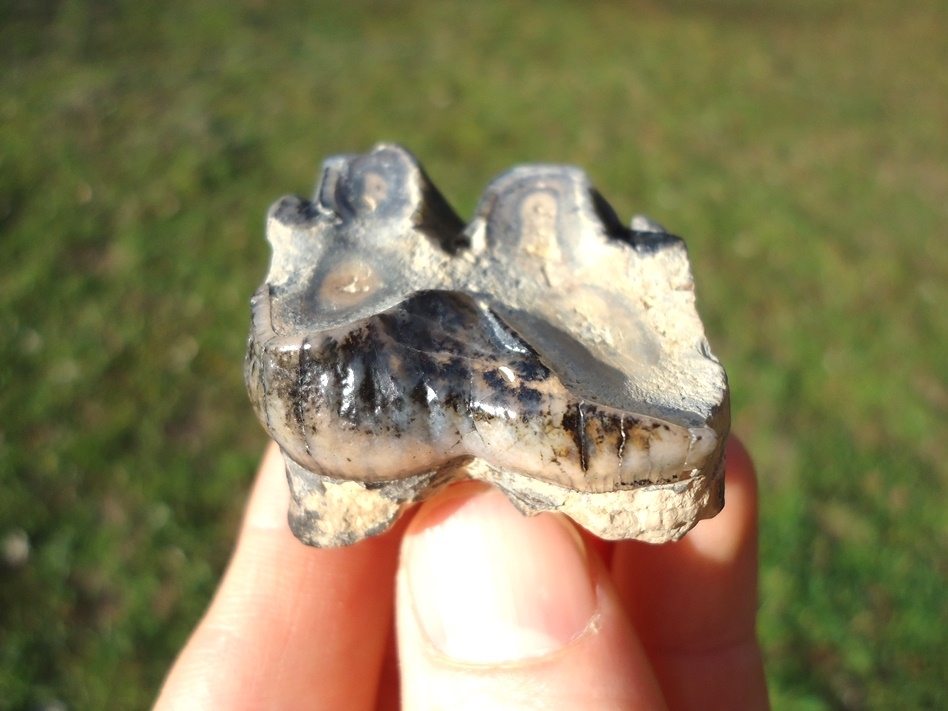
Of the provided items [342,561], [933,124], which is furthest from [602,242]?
[933,124]

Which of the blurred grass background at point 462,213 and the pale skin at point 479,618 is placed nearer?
the pale skin at point 479,618

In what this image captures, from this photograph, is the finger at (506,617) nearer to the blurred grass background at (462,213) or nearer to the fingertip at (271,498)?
the fingertip at (271,498)

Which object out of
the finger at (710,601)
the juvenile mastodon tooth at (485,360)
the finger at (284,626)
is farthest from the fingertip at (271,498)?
the finger at (710,601)

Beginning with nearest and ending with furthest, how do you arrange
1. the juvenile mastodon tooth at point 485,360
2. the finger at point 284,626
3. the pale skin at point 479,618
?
the juvenile mastodon tooth at point 485,360, the pale skin at point 479,618, the finger at point 284,626

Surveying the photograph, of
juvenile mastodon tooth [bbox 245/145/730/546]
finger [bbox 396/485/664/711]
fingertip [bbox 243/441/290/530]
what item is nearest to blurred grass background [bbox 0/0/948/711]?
fingertip [bbox 243/441/290/530]

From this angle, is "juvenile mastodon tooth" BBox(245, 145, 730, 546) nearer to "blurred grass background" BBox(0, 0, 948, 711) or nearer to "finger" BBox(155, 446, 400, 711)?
"finger" BBox(155, 446, 400, 711)
